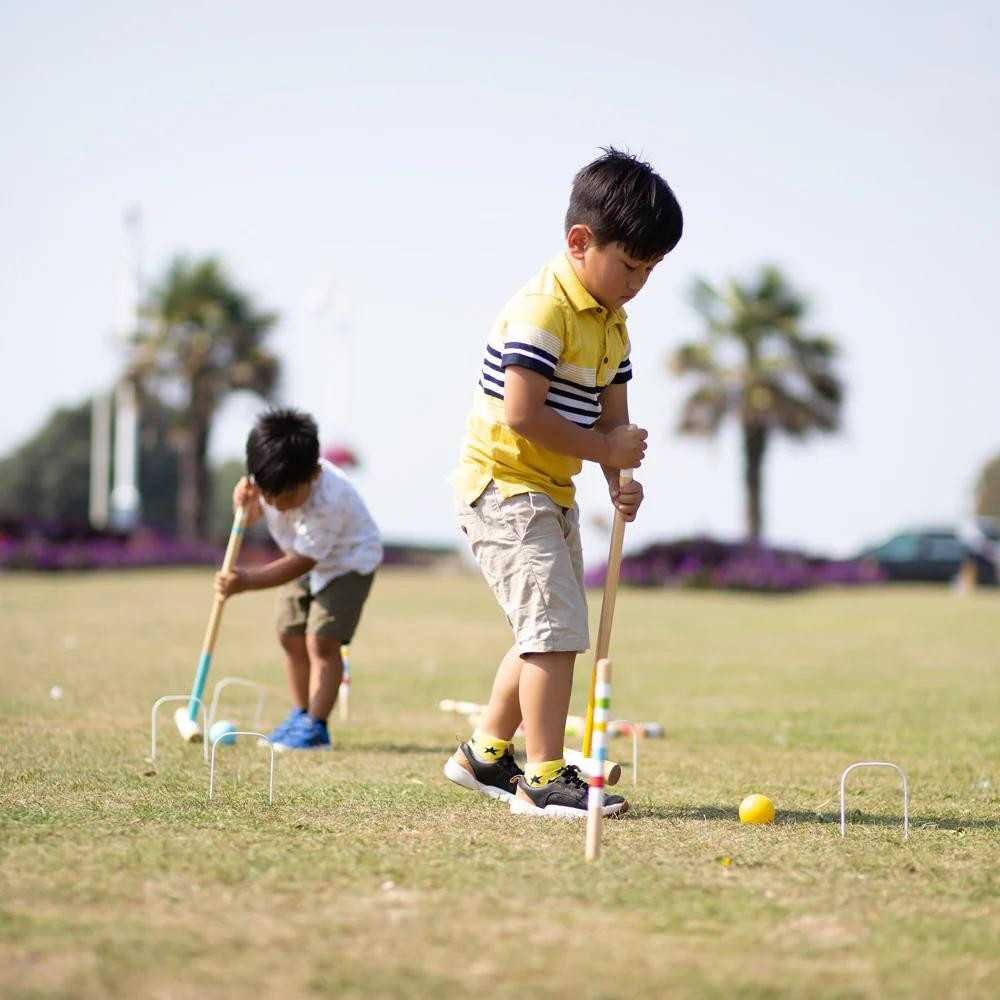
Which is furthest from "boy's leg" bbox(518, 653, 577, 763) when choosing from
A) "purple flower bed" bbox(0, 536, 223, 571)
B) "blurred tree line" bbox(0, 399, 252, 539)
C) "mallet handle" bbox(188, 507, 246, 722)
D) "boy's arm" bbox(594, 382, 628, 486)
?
"blurred tree line" bbox(0, 399, 252, 539)

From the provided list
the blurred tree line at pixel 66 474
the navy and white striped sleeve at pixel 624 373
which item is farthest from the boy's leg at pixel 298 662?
the blurred tree line at pixel 66 474

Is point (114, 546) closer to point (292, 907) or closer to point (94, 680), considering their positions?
point (94, 680)

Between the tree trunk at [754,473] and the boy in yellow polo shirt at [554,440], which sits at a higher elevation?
the tree trunk at [754,473]

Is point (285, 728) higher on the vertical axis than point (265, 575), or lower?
lower

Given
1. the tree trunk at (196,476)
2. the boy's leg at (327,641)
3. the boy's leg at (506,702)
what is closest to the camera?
the boy's leg at (506,702)

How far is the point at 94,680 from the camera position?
9484mm

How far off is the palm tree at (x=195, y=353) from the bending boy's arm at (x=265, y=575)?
91.1 feet

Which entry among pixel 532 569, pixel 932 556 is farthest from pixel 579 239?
pixel 932 556

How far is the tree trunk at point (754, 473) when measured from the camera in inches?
1252

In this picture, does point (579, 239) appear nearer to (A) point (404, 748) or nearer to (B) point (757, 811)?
(B) point (757, 811)

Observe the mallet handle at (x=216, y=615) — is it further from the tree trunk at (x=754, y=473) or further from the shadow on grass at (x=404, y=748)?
the tree trunk at (x=754, y=473)

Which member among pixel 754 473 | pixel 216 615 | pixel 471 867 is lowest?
pixel 471 867

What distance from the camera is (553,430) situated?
4.62 metres

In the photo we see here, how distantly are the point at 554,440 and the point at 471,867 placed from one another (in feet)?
4.60
